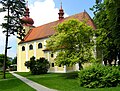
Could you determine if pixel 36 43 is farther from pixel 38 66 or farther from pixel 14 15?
pixel 14 15

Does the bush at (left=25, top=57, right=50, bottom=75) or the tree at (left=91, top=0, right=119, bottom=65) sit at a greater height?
the tree at (left=91, top=0, right=119, bottom=65)

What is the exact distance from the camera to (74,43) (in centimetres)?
3631

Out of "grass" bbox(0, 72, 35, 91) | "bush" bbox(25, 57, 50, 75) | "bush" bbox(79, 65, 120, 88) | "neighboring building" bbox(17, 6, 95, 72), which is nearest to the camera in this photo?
"bush" bbox(79, 65, 120, 88)

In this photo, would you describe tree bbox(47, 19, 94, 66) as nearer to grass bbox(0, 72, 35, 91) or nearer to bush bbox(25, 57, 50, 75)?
grass bbox(0, 72, 35, 91)

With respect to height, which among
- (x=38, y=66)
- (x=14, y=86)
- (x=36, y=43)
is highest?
(x=36, y=43)

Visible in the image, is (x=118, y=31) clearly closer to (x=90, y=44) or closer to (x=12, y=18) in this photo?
(x=90, y=44)

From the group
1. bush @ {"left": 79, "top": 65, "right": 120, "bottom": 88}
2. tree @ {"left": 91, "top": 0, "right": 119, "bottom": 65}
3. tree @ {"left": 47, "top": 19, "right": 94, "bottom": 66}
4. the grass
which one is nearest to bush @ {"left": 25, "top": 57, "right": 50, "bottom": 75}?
tree @ {"left": 47, "top": 19, "right": 94, "bottom": 66}

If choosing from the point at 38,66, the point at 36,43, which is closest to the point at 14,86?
the point at 38,66

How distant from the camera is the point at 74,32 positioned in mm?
35844

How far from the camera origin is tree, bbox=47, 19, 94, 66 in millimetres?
35375

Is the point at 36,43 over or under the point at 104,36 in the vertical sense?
over

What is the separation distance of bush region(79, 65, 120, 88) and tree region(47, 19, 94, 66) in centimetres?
1060

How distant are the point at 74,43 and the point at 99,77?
1323 centimetres

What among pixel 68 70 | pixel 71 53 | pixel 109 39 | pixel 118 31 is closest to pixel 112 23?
pixel 118 31
